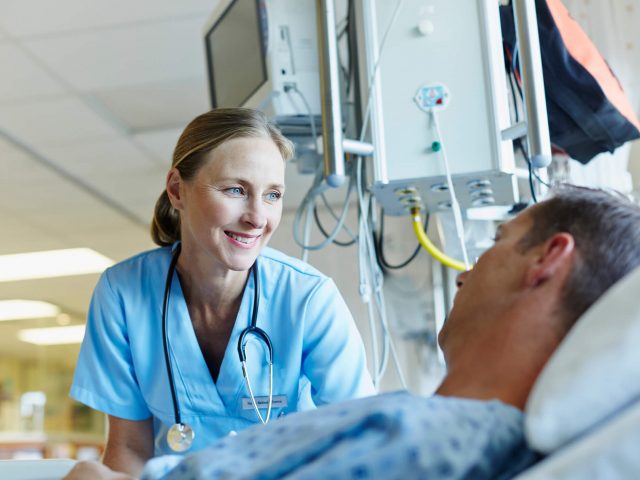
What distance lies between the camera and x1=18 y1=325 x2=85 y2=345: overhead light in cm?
806

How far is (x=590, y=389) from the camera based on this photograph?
2.10ft

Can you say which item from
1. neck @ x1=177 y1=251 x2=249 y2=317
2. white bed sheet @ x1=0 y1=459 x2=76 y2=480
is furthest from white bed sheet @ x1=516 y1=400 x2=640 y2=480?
neck @ x1=177 y1=251 x2=249 y2=317

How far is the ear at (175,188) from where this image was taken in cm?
155

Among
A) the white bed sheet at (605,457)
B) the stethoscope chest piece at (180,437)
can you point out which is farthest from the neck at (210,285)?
the white bed sheet at (605,457)

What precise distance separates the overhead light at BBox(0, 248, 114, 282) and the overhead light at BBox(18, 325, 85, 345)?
1.95m

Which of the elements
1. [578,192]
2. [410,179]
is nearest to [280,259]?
[410,179]

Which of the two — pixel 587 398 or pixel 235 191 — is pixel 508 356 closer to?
pixel 587 398

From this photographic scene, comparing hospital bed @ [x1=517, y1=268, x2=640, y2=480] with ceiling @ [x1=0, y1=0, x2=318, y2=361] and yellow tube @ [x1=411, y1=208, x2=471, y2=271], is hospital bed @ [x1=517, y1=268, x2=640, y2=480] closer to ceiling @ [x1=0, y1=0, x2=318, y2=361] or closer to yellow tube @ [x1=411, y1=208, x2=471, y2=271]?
yellow tube @ [x1=411, y1=208, x2=471, y2=271]

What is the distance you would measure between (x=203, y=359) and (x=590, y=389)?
3.15 feet

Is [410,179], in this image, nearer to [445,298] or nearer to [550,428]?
[445,298]

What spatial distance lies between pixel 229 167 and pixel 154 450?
1.91ft

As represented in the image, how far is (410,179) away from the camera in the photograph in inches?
71.0

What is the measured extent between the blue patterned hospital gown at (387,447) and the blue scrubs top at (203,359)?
0.71 meters

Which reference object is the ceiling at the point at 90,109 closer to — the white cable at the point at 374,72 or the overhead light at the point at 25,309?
the white cable at the point at 374,72
